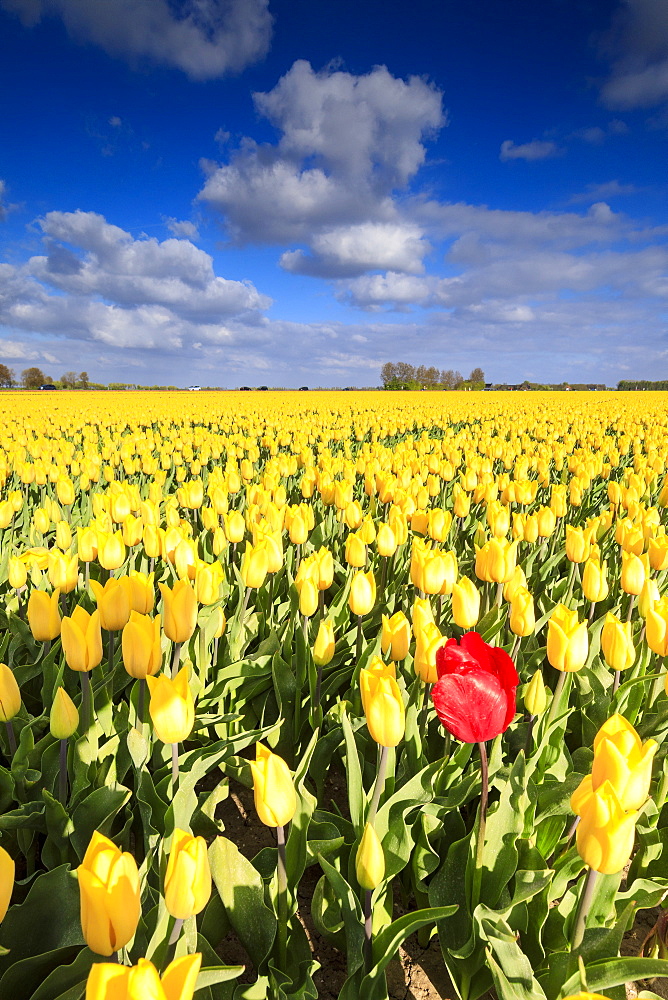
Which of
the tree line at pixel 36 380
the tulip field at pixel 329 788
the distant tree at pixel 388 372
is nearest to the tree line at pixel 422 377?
the distant tree at pixel 388 372

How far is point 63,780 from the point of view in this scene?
1832mm

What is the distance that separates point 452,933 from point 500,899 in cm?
19

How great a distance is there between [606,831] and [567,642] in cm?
79

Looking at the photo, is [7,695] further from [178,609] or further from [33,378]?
[33,378]

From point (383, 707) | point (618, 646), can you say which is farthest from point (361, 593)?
point (618, 646)

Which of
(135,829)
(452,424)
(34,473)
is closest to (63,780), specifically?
(135,829)

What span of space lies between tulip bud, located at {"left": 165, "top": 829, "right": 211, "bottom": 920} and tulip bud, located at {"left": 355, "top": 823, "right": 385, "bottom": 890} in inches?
15.4

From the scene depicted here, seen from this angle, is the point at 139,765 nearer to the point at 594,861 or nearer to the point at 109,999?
the point at 109,999

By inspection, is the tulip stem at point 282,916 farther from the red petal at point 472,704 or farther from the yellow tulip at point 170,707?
the red petal at point 472,704

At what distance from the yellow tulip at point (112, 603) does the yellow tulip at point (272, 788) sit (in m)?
1.12

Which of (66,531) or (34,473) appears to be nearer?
(66,531)

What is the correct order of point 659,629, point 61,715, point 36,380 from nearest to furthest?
point 61,715 → point 659,629 → point 36,380

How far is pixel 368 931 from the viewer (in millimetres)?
1425

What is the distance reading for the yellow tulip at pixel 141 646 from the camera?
178 cm
